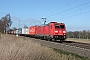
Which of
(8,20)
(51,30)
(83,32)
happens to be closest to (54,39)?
(51,30)

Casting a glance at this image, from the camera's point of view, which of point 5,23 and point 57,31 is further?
point 5,23

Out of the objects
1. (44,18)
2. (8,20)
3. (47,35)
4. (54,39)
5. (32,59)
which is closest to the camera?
(32,59)

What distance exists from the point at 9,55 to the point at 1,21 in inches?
4104

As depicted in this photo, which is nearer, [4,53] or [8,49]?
[4,53]

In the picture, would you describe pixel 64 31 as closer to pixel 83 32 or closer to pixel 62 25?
pixel 62 25

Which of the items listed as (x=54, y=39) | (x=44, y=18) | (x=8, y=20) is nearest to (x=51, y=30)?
(x=54, y=39)

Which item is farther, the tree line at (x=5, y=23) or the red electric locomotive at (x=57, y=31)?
the tree line at (x=5, y=23)

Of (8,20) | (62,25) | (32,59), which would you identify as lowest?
(32,59)

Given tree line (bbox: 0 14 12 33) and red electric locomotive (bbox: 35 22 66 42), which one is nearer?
red electric locomotive (bbox: 35 22 66 42)

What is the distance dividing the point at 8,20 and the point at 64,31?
7295 cm

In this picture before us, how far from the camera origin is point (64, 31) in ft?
117

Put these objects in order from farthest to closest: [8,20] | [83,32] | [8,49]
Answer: [8,20], [83,32], [8,49]

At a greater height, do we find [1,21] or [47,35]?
[1,21]

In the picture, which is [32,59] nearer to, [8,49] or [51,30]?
[8,49]
